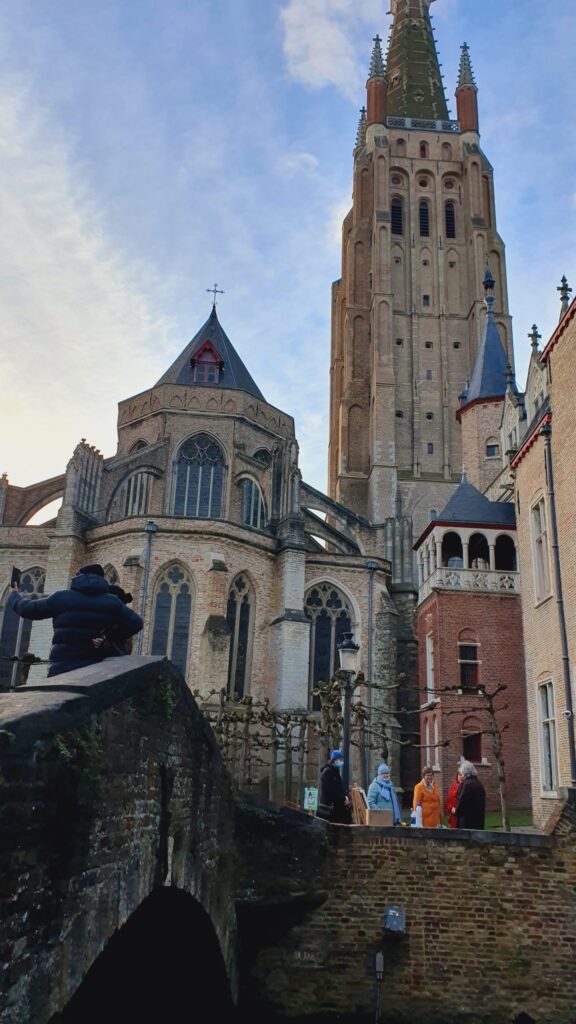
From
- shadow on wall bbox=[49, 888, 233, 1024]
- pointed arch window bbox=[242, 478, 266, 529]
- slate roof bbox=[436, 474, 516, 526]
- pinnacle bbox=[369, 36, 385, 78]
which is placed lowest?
shadow on wall bbox=[49, 888, 233, 1024]

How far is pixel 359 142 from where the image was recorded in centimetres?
6431

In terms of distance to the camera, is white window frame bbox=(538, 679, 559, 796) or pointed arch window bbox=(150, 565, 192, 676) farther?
pointed arch window bbox=(150, 565, 192, 676)

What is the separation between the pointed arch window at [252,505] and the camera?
107 feet

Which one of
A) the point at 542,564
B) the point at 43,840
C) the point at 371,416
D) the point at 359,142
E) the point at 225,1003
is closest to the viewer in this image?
the point at 43,840

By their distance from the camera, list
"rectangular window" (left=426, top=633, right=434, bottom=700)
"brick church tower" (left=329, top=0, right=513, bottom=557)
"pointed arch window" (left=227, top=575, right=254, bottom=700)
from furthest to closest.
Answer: "brick church tower" (left=329, top=0, right=513, bottom=557)
"pointed arch window" (left=227, top=575, right=254, bottom=700)
"rectangular window" (left=426, top=633, right=434, bottom=700)

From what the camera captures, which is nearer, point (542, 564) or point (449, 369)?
point (542, 564)

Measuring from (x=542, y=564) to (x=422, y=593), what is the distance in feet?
31.3

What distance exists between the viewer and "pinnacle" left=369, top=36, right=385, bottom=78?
60219 millimetres

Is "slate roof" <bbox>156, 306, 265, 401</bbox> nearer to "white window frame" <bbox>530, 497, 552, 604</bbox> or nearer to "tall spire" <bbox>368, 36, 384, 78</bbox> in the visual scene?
"white window frame" <bbox>530, 497, 552, 604</bbox>

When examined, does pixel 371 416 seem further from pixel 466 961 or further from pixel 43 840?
pixel 43 840

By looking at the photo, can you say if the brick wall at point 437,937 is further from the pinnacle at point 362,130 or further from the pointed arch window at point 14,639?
the pinnacle at point 362,130

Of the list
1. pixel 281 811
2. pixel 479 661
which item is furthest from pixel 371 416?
pixel 281 811

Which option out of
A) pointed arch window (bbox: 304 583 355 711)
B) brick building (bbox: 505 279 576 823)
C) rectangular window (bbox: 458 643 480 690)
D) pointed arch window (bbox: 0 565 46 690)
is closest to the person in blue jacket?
brick building (bbox: 505 279 576 823)

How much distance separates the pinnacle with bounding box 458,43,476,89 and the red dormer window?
35120 mm
